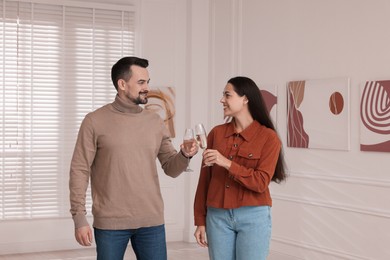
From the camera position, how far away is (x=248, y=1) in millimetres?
7066

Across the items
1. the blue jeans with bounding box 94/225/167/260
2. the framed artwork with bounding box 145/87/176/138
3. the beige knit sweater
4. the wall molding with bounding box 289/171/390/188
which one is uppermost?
the framed artwork with bounding box 145/87/176/138

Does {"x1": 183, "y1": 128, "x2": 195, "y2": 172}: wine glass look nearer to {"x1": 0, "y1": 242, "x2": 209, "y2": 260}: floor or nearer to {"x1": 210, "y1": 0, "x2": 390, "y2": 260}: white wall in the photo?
{"x1": 210, "y1": 0, "x2": 390, "y2": 260}: white wall

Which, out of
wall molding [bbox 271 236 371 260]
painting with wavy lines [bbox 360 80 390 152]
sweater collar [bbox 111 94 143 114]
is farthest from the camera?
wall molding [bbox 271 236 371 260]

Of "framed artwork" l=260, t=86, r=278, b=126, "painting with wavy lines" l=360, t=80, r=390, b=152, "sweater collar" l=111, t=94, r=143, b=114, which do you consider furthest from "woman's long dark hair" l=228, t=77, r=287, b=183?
"framed artwork" l=260, t=86, r=278, b=126

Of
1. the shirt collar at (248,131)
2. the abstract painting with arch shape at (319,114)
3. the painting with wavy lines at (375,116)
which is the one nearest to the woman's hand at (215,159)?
the shirt collar at (248,131)

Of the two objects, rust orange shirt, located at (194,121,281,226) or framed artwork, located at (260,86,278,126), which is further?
framed artwork, located at (260,86,278,126)

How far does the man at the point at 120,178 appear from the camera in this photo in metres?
3.26

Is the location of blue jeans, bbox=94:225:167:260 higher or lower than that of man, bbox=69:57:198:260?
lower

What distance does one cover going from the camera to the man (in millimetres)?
3258

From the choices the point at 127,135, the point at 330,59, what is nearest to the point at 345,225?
the point at 330,59

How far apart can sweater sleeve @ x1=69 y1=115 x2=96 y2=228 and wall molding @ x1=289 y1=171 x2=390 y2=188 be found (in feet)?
9.33

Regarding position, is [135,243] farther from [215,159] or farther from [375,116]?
[375,116]

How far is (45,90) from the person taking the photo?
7.08 m

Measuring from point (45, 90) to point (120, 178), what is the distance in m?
4.06
